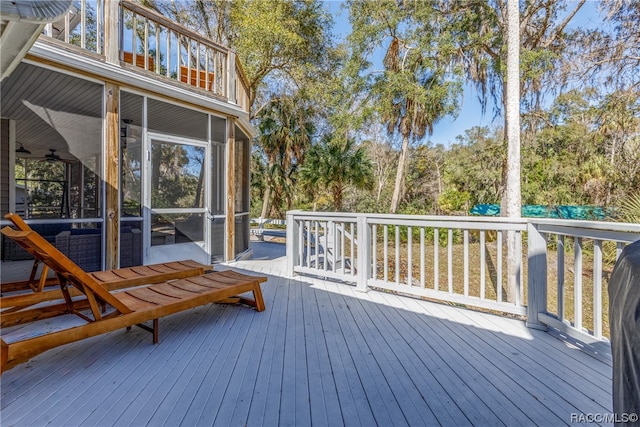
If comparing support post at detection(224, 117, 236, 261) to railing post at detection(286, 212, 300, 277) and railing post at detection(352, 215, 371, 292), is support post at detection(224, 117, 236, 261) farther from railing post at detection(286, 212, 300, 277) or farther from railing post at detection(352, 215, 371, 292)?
railing post at detection(352, 215, 371, 292)

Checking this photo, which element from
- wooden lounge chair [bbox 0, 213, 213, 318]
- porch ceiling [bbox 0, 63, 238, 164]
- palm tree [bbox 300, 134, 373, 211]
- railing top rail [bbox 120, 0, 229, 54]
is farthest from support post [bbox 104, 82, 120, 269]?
palm tree [bbox 300, 134, 373, 211]

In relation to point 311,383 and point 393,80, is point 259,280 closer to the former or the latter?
point 311,383

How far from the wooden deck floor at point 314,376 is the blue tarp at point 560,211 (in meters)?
8.13

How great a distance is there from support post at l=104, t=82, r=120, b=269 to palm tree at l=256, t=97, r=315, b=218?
946 cm

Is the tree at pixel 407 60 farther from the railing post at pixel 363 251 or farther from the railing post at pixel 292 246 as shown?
the railing post at pixel 363 251

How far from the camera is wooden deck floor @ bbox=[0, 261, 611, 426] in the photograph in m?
1.61

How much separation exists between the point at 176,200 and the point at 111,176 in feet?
3.21

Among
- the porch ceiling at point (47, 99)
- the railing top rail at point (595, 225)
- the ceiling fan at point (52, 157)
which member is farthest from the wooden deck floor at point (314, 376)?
the ceiling fan at point (52, 157)

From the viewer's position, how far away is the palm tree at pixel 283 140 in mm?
13852

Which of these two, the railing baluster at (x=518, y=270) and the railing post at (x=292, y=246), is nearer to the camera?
the railing baluster at (x=518, y=270)

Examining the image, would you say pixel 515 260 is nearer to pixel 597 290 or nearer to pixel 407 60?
pixel 597 290

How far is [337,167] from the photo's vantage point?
1240 cm

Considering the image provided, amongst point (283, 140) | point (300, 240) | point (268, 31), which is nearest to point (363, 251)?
point (300, 240)

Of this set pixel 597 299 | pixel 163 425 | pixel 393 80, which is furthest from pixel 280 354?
pixel 393 80
